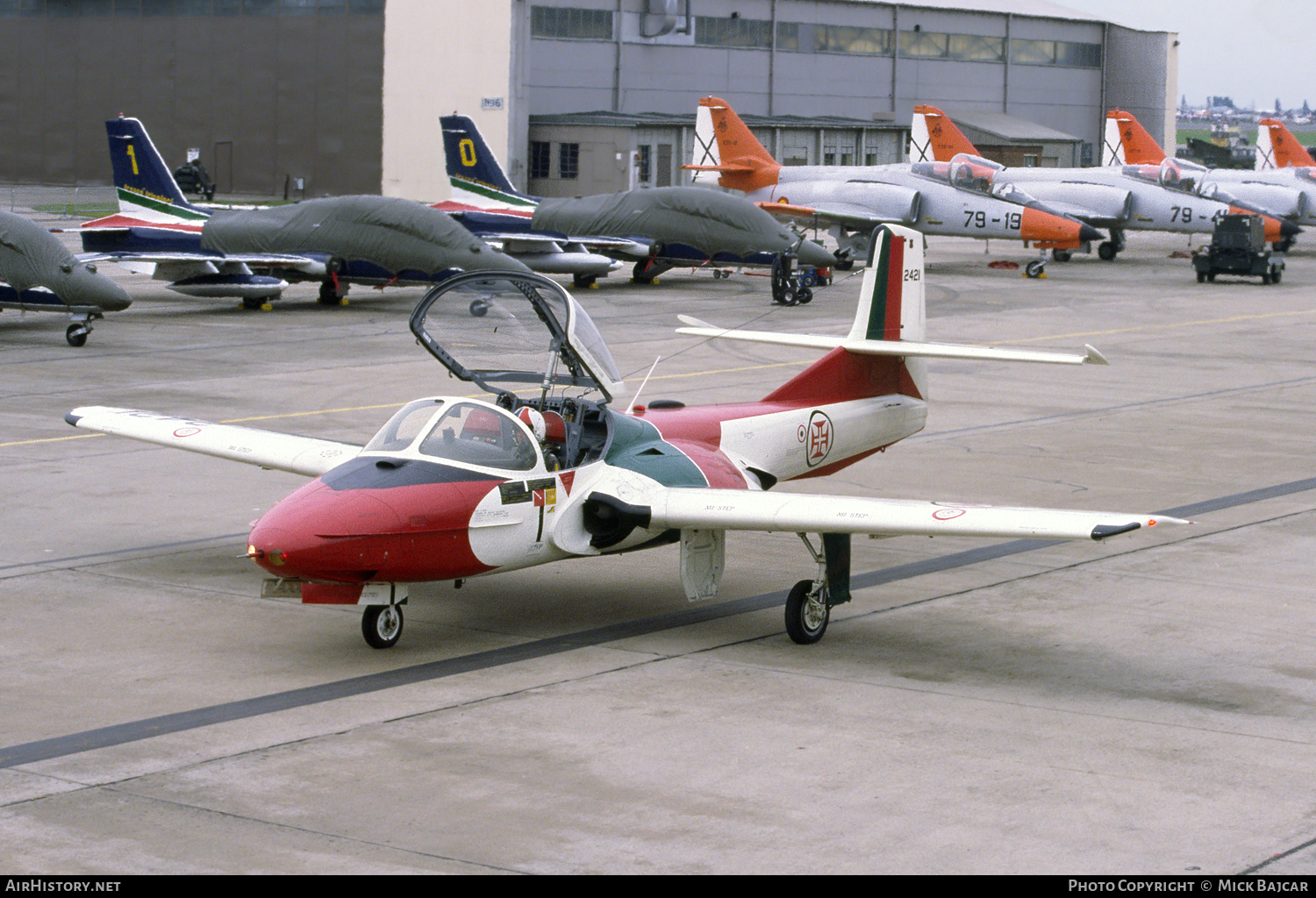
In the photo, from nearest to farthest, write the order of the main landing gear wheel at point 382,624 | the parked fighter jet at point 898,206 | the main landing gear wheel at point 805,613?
the main landing gear wheel at point 382,624
the main landing gear wheel at point 805,613
the parked fighter jet at point 898,206

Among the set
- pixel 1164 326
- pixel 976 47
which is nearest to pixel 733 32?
pixel 976 47

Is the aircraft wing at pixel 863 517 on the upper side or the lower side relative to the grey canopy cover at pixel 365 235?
lower

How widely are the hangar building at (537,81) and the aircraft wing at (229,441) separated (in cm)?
5067

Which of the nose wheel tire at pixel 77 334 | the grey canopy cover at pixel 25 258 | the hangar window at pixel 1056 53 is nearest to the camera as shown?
the nose wheel tire at pixel 77 334

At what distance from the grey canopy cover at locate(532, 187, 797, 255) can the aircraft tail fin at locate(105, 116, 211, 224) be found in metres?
10.1

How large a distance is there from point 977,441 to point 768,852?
13.1 metres

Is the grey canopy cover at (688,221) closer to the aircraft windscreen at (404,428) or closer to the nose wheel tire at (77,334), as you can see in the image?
the nose wheel tire at (77,334)

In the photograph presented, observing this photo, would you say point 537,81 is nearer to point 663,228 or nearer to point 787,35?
point 787,35

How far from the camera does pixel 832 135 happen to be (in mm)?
70562

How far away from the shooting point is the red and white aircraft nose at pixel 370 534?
33.4ft

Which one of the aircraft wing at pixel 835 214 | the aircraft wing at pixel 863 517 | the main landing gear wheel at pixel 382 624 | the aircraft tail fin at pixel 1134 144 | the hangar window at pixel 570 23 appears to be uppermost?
the hangar window at pixel 570 23

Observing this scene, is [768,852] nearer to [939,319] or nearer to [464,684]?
[464,684]

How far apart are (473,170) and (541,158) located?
2213 cm

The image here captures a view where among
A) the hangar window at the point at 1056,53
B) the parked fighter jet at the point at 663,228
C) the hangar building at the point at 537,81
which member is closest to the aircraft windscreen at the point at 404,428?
the parked fighter jet at the point at 663,228
